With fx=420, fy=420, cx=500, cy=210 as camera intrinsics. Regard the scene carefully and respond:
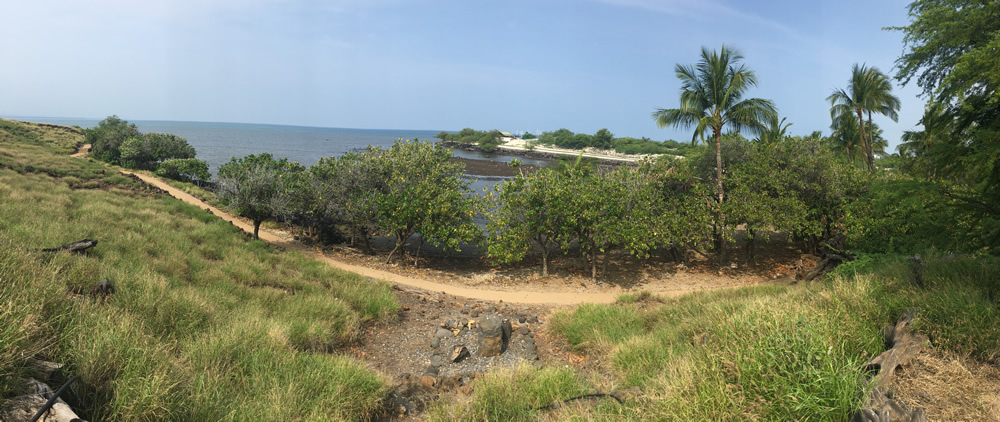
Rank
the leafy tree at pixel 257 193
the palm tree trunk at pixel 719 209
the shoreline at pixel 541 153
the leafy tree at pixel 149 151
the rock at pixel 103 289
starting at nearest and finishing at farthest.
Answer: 1. the rock at pixel 103 289
2. the palm tree trunk at pixel 719 209
3. the leafy tree at pixel 257 193
4. the leafy tree at pixel 149 151
5. the shoreline at pixel 541 153

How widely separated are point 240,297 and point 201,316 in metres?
2.67

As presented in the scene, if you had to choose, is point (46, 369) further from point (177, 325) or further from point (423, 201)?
point (423, 201)

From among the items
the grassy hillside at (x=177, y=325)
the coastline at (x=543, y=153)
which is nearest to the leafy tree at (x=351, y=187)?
the grassy hillside at (x=177, y=325)

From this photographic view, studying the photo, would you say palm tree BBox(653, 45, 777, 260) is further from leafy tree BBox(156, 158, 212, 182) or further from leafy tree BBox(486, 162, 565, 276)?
leafy tree BBox(156, 158, 212, 182)

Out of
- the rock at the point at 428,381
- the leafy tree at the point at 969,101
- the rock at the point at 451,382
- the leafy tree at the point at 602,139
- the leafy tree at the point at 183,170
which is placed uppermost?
the leafy tree at the point at 602,139

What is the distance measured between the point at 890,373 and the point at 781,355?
1143mm

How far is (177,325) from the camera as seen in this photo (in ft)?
20.0

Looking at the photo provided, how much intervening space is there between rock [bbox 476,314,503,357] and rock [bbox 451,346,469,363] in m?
0.32

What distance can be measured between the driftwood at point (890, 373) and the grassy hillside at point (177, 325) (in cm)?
512

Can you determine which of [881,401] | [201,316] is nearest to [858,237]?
[881,401]

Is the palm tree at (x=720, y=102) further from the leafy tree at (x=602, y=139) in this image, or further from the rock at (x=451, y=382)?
the leafy tree at (x=602, y=139)

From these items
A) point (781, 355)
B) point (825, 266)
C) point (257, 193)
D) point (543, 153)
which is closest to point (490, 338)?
point (781, 355)

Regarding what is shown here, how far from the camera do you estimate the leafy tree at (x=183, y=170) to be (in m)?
40.3

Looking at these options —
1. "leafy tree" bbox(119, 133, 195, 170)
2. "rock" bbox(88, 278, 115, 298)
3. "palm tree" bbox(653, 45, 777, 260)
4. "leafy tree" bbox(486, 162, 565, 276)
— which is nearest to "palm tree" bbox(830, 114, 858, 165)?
"palm tree" bbox(653, 45, 777, 260)
